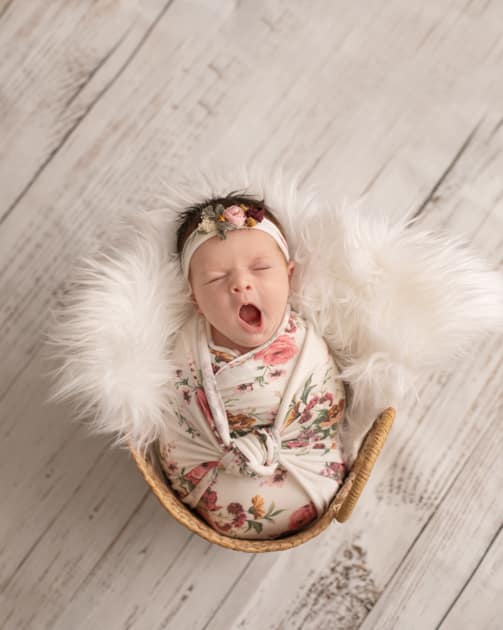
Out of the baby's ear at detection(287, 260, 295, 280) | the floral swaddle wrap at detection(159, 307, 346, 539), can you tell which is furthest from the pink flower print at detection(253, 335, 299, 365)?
the baby's ear at detection(287, 260, 295, 280)

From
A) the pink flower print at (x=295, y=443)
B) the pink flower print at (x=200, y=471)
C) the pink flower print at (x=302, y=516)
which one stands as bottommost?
the pink flower print at (x=200, y=471)

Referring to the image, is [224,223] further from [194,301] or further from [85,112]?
[85,112]

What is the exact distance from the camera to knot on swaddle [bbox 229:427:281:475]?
1042 millimetres

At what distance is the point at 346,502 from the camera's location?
1.06 m

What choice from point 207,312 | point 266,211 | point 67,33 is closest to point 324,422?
point 207,312

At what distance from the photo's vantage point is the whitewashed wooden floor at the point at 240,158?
4.20ft

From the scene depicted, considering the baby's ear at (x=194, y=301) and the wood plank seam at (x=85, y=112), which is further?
the wood plank seam at (x=85, y=112)

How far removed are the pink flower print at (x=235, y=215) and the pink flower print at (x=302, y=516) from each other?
514 millimetres

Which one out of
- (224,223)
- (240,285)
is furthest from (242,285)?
(224,223)

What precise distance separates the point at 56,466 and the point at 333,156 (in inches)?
35.2

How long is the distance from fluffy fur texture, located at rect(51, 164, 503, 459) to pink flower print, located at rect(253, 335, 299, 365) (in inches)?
3.5

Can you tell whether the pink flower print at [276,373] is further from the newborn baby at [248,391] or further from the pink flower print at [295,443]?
the pink flower print at [295,443]

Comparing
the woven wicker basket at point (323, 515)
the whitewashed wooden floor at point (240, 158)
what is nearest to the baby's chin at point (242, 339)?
the woven wicker basket at point (323, 515)

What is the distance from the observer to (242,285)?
1016 millimetres
